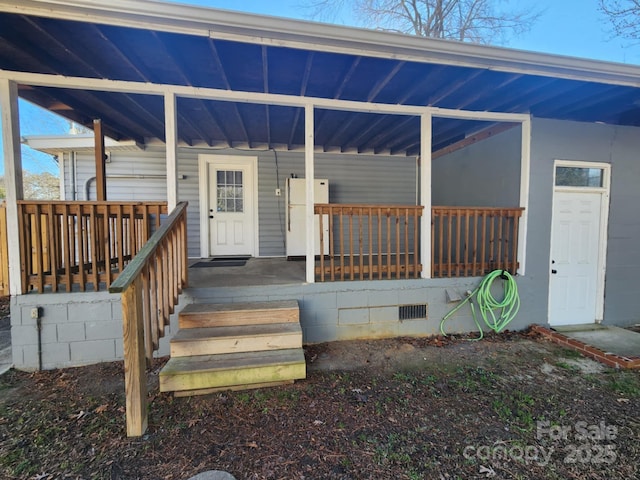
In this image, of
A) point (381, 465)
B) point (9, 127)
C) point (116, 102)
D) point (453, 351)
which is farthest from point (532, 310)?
point (9, 127)

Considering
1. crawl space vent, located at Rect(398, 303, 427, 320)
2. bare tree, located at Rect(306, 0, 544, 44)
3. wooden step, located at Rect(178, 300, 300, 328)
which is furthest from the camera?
bare tree, located at Rect(306, 0, 544, 44)

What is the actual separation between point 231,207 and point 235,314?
321 cm

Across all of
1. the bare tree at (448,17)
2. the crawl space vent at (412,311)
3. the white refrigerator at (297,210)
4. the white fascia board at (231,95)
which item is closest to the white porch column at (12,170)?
the white fascia board at (231,95)

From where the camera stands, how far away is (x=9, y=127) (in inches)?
107

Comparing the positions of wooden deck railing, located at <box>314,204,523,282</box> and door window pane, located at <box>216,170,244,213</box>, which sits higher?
door window pane, located at <box>216,170,244,213</box>

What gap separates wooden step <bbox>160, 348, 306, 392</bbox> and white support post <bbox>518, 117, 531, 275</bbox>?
3254mm

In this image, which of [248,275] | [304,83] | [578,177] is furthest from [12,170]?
[578,177]

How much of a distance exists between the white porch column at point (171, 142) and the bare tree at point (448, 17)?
6.50m

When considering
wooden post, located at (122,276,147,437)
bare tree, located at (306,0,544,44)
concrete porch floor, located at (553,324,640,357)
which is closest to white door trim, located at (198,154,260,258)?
wooden post, located at (122,276,147,437)

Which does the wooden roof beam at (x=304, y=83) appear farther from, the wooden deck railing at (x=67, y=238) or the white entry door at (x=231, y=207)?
the wooden deck railing at (x=67, y=238)

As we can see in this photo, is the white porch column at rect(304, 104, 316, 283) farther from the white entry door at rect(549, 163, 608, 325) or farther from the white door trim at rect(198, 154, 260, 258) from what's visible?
the white entry door at rect(549, 163, 608, 325)

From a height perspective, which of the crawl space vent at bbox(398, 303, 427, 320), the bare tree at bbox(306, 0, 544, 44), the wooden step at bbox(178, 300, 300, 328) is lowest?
the crawl space vent at bbox(398, 303, 427, 320)

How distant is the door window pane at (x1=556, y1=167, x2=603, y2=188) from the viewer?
13.0ft

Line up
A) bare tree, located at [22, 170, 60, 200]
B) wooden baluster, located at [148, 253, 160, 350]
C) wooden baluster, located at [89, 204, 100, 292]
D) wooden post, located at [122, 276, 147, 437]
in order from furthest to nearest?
1. bare tree, located at [22, 170, 60, 200]
2. wooden baluster, located at [89, 204, 100, 292]
3. wooden baluster, located at [148, 253, 160, 350]
4. wooden post, located at [122, 276, 147, 437]
